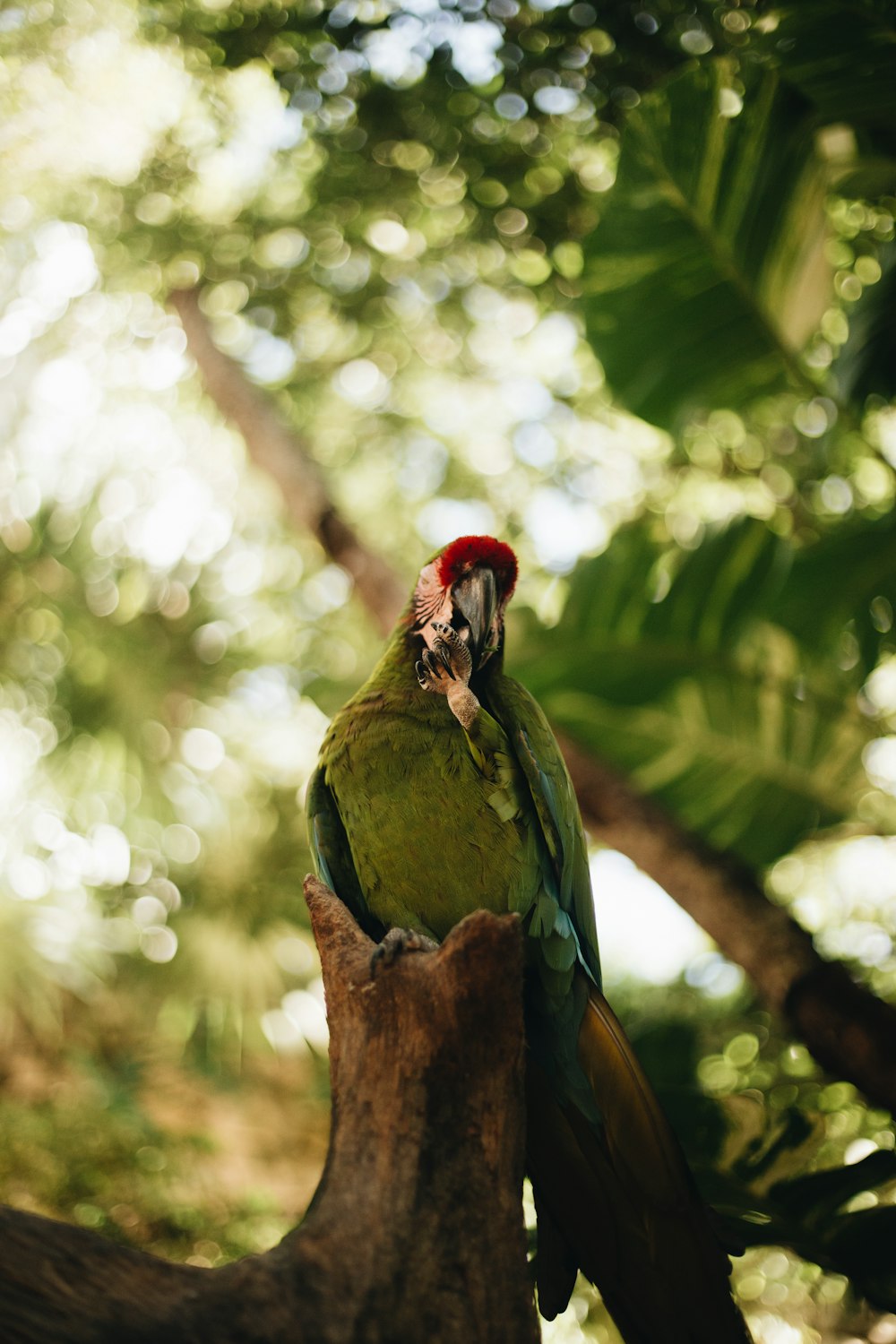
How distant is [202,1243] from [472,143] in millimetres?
3566

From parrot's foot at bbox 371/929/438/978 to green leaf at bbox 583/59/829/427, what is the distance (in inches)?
76.4

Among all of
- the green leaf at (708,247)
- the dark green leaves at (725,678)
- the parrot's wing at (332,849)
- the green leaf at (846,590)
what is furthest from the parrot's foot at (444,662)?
the green leaf at (708,247)

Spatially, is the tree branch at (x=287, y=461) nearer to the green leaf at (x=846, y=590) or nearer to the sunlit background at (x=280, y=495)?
the sunlit background at (x=280, y=495)

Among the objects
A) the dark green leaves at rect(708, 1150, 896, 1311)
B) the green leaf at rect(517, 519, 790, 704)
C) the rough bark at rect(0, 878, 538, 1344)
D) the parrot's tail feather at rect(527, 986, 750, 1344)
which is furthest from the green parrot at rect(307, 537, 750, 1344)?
the green leaf at rect(517, 519, 790, 704)

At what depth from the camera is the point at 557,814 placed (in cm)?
140

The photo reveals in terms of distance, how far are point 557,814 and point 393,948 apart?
0.40m

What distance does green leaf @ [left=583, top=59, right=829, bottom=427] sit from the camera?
2.09m

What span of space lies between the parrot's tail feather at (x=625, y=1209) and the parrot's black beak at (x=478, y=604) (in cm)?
62

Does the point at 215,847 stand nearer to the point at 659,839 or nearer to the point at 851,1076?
the point at 659,839

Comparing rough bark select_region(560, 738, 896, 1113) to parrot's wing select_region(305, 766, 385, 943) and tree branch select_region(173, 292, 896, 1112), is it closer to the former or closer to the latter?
tree branch select_region(173, 292, 896, 1112)

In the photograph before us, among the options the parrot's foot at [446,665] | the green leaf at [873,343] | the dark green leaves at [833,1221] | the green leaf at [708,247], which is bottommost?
the dark green leaves at [833,1221]

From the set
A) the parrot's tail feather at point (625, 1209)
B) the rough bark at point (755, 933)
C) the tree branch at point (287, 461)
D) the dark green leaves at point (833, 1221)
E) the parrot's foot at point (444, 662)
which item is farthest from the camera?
the tree branch at point (287, 461)

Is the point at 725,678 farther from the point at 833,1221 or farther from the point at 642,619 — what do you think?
the point at 833,1221

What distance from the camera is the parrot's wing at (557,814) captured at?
54.4 inches
